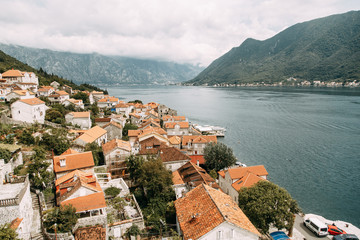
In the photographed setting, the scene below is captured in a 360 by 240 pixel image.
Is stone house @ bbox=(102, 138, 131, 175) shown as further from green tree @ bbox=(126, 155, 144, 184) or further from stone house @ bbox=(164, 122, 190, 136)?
stone house @ bbox=(164, 122, 190, 136)

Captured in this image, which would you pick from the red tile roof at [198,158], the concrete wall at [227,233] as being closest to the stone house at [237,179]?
the red tile roof at [198,158]

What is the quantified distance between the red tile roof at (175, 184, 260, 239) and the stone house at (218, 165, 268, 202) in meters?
9.55

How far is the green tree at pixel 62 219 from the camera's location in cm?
1520

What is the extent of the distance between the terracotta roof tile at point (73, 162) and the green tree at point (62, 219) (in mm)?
8728

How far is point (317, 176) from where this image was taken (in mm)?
38906

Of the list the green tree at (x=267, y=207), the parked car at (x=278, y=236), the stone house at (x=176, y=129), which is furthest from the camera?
the stone house at (x=176, y=129)

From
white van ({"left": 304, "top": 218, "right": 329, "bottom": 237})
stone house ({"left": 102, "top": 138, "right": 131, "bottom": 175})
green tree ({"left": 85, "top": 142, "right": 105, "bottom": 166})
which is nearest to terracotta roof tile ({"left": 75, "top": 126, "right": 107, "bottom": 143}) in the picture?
green tree ({"left": 85, "top": 142, "right": 105, "bottom": 166})

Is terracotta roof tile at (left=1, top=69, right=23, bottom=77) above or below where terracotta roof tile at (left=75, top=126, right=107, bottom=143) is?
above

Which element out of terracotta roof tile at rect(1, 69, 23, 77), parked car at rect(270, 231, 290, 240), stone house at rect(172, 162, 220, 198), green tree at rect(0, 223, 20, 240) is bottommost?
parked car at rect(270, 231, 290, 240)

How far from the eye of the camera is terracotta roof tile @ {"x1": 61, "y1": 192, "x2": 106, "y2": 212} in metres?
17.1

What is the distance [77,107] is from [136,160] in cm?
4108

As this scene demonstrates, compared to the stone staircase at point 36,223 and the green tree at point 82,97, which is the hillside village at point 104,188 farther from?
the green tree at point 82,97

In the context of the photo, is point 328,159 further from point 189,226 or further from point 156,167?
point 189,226

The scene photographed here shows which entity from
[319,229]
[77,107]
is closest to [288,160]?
[319,229]
